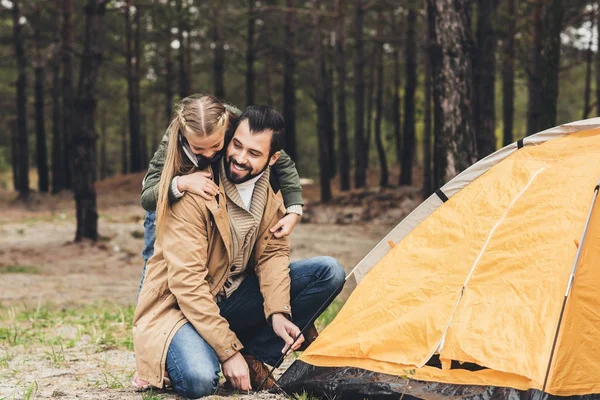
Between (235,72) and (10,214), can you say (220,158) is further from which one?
(235,72)

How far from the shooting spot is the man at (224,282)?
3752 millimetres

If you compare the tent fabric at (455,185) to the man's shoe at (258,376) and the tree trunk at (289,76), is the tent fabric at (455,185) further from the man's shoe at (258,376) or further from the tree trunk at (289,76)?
the tree trunk at (289,76)

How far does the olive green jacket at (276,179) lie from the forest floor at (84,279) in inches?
33.5

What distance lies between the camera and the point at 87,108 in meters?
12.2

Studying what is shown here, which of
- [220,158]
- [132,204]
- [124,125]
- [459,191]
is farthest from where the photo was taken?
[124,125]

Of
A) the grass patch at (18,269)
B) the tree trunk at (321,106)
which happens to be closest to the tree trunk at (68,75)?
the grass patch at (18,269)

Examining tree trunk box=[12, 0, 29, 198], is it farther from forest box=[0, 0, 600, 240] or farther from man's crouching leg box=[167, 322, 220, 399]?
man's crouching leg box=[167, 322, 220, 399]

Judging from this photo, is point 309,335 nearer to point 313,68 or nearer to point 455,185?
point 455,185

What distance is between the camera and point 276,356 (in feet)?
13.8

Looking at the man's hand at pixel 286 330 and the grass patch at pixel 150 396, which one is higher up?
the man's hand at pixel 286 330

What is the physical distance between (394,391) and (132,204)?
17.8 meters

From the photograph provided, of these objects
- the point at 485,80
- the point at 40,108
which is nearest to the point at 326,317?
the point at 485,80

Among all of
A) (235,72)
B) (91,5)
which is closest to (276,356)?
(91,5)

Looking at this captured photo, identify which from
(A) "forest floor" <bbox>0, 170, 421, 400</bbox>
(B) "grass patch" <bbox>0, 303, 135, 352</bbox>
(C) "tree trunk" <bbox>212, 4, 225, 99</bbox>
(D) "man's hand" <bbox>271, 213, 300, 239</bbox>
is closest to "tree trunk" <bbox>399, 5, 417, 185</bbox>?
(A) "forest floor" <bbox>0, 170, 421, 400</bbox>
